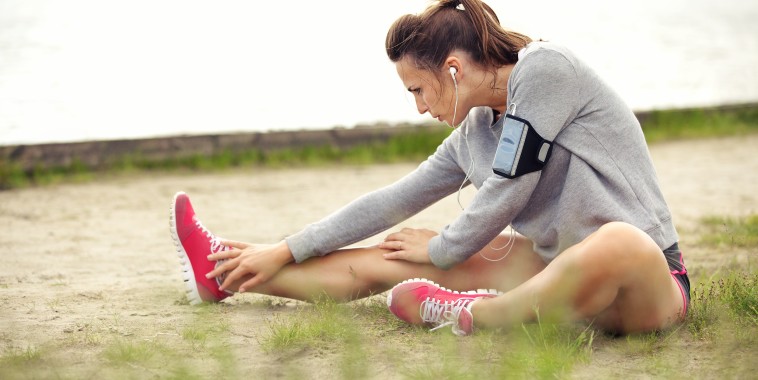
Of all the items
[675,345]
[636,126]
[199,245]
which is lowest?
[675,345]

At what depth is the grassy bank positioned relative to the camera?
5.58m

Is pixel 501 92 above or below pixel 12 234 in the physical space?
above

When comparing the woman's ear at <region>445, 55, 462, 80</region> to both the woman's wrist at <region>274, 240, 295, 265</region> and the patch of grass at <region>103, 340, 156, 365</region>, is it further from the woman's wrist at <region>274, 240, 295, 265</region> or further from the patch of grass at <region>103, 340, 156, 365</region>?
the patch of grass at <region>103, 340, 156, 365</region>

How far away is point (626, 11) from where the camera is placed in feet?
41.1

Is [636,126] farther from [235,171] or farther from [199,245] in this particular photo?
[235,171]

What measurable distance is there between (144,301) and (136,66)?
5589mm

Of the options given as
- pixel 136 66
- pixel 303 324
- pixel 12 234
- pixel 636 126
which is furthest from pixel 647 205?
pixel 136 66

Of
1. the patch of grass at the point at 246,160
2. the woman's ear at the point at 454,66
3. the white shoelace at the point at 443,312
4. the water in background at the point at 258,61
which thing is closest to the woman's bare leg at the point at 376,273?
the white shoelace at the point at 443,312

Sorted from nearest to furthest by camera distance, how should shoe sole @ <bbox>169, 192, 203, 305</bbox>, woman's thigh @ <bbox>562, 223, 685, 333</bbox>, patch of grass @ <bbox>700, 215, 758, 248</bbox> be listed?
woman's thigh @ <bbox>562, 223, 685, 333</bbox> < shoe sole @ <bbox>169, 192, 203, 305</bbox> < patch of grass @ <bbox>700, 215, 758, 248</bbox>

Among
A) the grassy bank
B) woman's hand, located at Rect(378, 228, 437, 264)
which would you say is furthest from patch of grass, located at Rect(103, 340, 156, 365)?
the grassy bank

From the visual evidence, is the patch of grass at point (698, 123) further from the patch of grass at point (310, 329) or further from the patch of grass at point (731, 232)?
the patch of grass at point (310, 329)

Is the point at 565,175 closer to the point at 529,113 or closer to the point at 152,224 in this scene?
the point at 529,113

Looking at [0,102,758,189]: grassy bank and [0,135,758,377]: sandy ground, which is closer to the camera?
[0,135,758,377]: sandy ground

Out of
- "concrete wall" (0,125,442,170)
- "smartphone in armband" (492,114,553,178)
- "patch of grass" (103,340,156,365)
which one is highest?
"smartphone in armband" (492,114,553,178)
